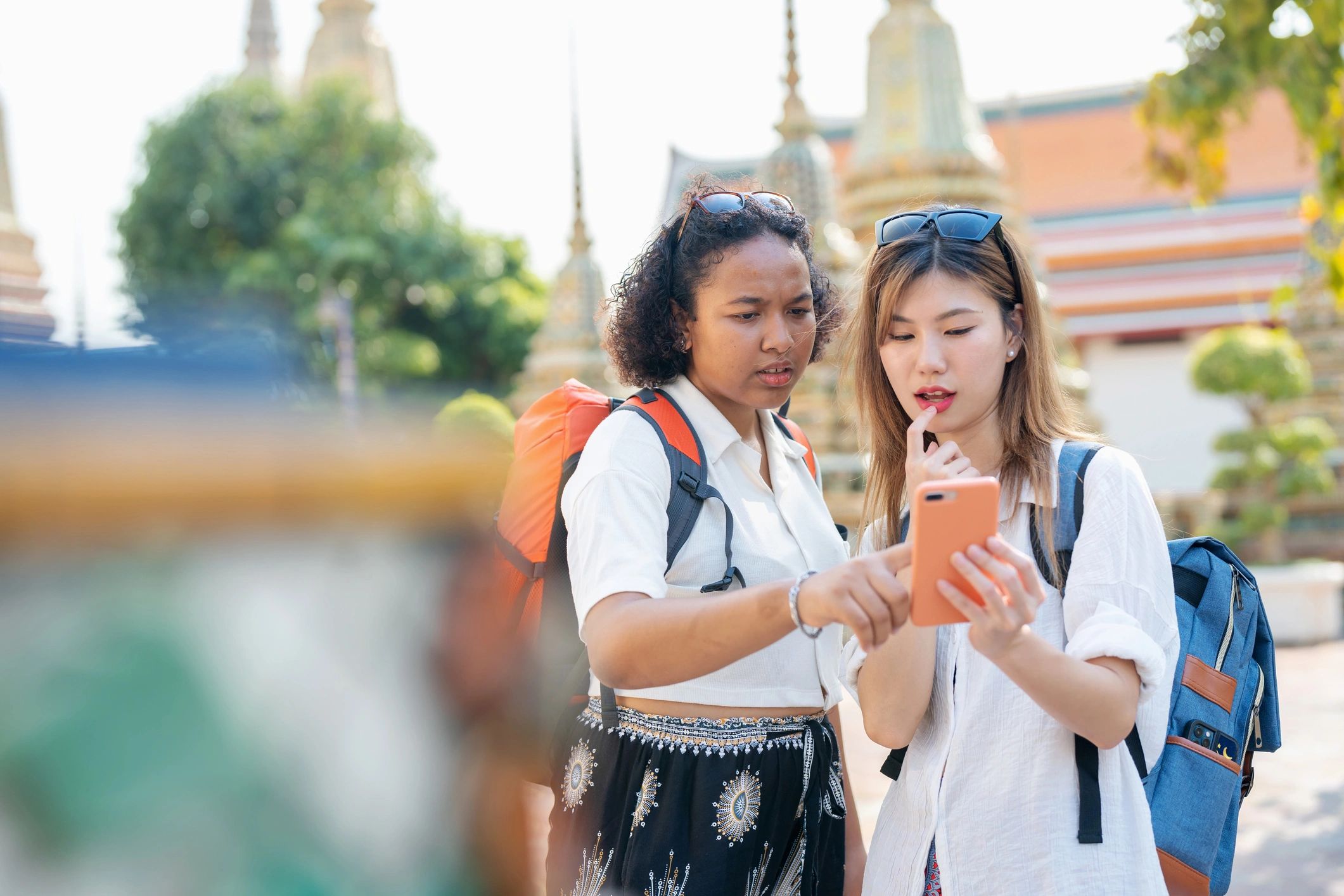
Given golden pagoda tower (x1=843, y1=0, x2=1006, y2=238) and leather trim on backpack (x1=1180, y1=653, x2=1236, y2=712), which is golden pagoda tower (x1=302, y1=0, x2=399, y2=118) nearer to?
golden pagoda tower (x1=843, y1=0, x2=1006, y2=238)

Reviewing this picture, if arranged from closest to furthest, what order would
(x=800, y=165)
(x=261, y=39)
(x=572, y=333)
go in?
1. (x=800, y=165)
2. (x=572, y=333)
3. (x=261, y=39)

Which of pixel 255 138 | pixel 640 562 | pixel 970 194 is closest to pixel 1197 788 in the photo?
pixel 640 562

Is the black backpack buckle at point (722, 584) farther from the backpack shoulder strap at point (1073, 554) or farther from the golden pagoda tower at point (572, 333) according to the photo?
the golden pagoda tower at point (572, 333)

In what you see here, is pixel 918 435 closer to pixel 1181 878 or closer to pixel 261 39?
pixel 1181 878

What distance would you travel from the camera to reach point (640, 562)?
144 cm

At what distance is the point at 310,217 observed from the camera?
1909 centimetres

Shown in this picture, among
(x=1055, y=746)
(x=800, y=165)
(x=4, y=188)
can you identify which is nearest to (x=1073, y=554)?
(x=1055, y=746)

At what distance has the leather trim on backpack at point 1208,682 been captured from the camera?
1.57 meters

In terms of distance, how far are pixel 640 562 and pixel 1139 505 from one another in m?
0.62

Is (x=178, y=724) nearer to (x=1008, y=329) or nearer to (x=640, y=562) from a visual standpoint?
(x=640, y=562)

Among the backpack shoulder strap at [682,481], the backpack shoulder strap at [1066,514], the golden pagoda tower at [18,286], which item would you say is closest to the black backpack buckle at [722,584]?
the backpack shoulder strap at [682,481]

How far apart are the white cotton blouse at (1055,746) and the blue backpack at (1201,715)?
20mm

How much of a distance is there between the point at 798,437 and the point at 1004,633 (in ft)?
2.59

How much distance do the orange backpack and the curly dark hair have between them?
0.07 meters
